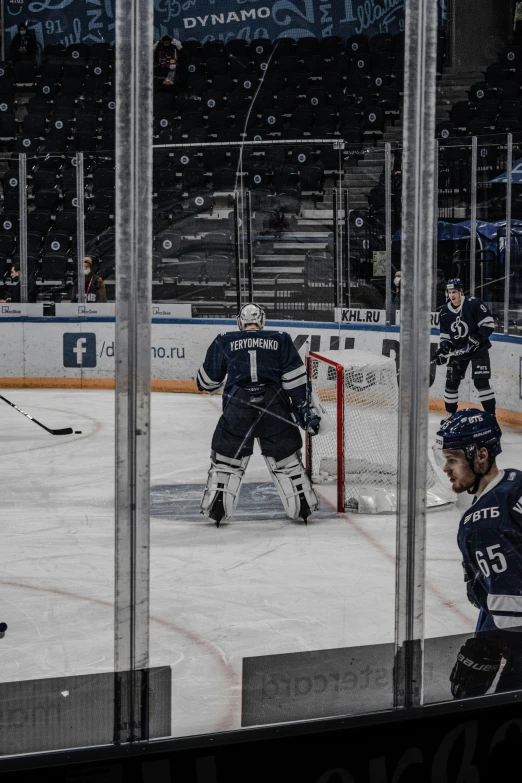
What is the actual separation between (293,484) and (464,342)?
2787mm

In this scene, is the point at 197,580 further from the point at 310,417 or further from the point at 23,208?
the point at 23,208

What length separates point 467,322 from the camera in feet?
24.5

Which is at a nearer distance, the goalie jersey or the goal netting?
the goal netting

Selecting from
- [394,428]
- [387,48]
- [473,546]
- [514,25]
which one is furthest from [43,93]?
[473,546]

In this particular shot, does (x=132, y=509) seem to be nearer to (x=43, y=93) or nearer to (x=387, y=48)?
(x=387, y=48)

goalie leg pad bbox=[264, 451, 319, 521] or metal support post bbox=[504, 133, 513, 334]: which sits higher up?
metal support post bbox=[504, 133, 513, 334]

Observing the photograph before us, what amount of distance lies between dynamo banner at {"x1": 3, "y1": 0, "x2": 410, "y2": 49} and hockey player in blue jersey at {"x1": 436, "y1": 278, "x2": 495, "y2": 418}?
398cm

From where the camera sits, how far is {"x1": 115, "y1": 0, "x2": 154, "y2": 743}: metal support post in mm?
1545

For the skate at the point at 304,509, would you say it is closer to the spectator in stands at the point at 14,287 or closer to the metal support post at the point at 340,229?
the metal support post at the point at 340,229

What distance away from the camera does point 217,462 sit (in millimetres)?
5023

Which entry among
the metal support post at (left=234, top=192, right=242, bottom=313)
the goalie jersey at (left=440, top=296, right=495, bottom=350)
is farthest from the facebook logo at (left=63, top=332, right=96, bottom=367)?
the goalie jersey at (left=440, top=296, right=495, bottom=350)

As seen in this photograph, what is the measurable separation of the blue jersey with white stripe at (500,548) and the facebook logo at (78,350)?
8.44 metres

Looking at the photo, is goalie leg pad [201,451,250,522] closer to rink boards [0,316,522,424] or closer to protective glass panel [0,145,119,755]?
protective glass panel [0,145,119,755]

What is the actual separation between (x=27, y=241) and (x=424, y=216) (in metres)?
8.56
